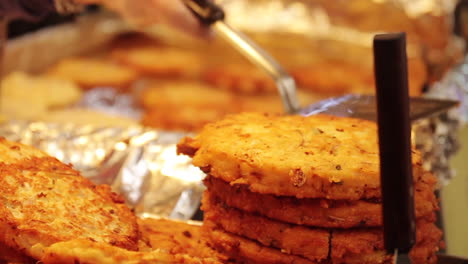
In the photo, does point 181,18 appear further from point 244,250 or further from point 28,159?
point 244,250

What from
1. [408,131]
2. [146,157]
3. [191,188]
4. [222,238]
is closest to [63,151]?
[146,157]

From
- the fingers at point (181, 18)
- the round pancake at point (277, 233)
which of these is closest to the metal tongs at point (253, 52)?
the fingers at point (181, 18)

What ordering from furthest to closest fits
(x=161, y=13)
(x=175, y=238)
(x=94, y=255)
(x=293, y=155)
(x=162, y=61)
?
(x=162, y=61) → (x=161, y=13) → (x=175, y=238) → (x=293, y=155) → (x=94, y=255)

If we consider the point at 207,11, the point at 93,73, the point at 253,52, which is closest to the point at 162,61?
the point at 93,73

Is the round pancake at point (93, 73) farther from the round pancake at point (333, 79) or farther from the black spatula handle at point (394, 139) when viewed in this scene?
the black spatula handle at point (394, 139)

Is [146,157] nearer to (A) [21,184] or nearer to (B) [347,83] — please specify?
(A) [21,184]
